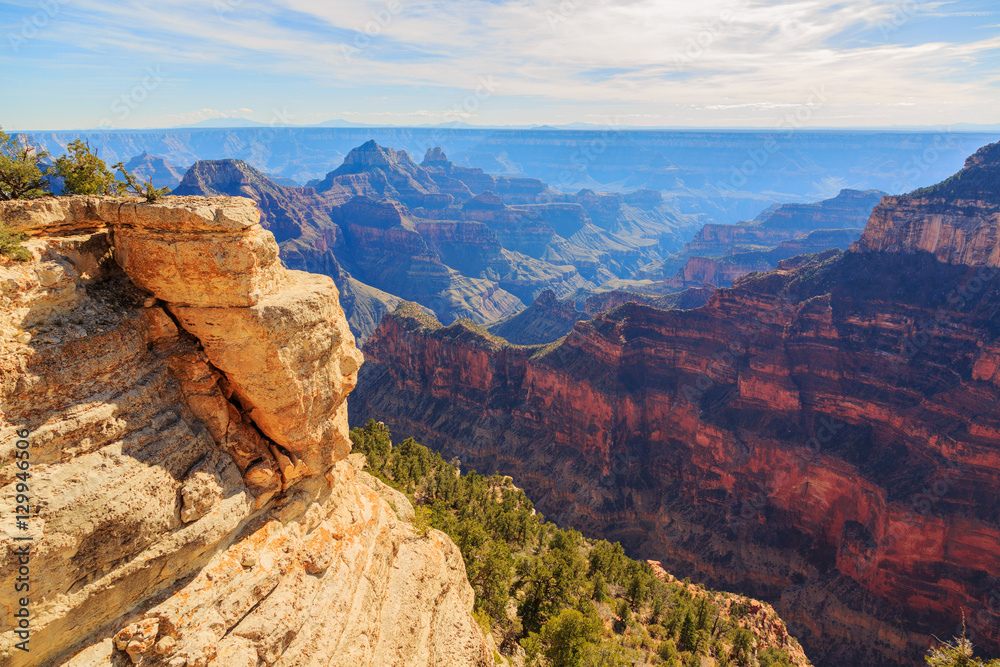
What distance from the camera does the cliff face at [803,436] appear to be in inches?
2256

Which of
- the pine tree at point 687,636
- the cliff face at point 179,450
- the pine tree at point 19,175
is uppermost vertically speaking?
the pine tree at point 19,175

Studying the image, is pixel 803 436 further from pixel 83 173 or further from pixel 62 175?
pixel 62 175

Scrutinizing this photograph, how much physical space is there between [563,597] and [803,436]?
156 ft

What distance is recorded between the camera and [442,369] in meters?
111

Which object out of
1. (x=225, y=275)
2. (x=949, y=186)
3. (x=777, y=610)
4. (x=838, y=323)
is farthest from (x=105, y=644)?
(x=949, y=186)

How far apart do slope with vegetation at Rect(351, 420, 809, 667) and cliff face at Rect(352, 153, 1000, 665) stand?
1472cm

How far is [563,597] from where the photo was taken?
138 ft

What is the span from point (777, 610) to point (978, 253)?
5524cm

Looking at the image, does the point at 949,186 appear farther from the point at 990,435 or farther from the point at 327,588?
the point at 327,588

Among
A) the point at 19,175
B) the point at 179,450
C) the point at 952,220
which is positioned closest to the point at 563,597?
the point at 179,450

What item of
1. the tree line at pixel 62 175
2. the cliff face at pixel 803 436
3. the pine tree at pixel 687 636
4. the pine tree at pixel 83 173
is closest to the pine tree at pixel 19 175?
the tree line at pixel 62 175

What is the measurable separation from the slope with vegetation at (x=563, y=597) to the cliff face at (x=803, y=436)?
14.7 meters

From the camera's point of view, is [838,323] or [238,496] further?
[838,323]

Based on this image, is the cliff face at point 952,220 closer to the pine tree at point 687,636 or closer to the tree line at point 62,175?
the pine tree at point 687,636
